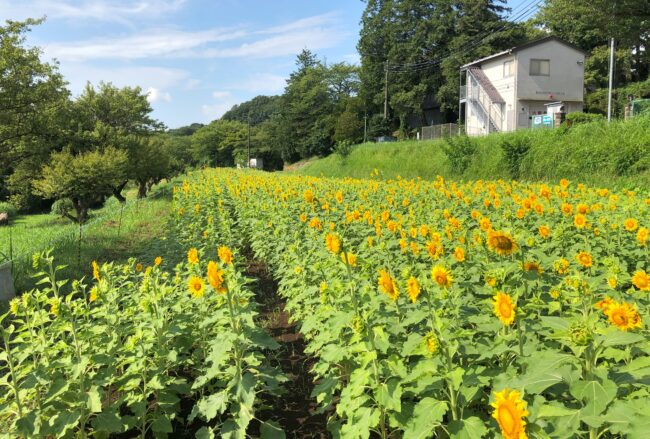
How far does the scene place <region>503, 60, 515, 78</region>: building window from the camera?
2706 centimetres

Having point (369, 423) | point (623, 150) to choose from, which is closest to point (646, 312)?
point (369, 423)

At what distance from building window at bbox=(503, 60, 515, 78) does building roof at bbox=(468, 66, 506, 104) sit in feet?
3.51

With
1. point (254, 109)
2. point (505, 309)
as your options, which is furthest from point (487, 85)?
point (254, 109)

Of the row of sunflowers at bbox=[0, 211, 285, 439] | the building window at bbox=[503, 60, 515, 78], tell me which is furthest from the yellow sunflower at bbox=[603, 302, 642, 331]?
the building window at bbox=[503, 60, 515, 78]

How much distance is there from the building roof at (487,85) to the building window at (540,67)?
2.28m

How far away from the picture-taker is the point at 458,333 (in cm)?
172

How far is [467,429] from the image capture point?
1.54 m

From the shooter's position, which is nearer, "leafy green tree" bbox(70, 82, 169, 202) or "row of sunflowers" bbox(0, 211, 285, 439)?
"row of sunflowers" bbox(0, 211, 285, 439)

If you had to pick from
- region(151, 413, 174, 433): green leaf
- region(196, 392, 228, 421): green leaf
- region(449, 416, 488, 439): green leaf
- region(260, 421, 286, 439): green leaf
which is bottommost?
region(260, 421, 286, 439): green leaf

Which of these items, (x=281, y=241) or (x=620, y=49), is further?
(x=620, y=49)

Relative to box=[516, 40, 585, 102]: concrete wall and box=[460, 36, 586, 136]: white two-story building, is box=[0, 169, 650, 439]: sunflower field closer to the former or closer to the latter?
box=[460, 36, 586, 136]: white two-story building

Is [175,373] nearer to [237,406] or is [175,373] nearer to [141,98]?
[237,406]

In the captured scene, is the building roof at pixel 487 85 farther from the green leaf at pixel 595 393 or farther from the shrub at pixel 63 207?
the green leaf at pixel 595 393

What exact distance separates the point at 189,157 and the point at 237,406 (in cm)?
8249
